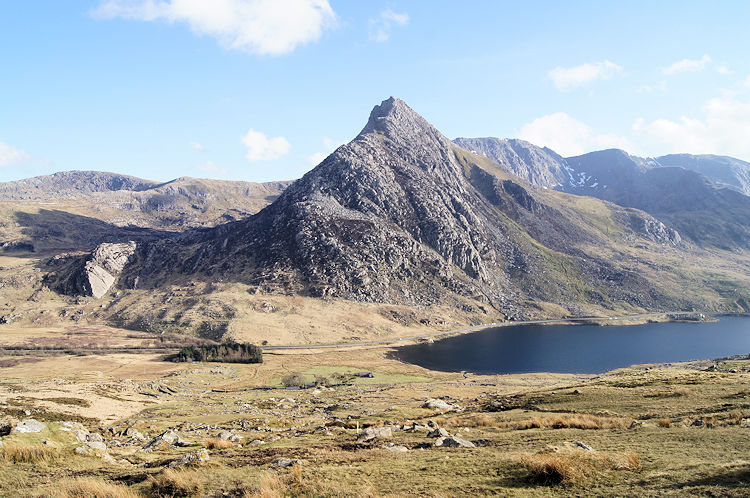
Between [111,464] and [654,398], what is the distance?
136 feet

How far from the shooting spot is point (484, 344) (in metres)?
167

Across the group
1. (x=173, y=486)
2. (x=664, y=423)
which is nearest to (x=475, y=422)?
(x=664, y=423)

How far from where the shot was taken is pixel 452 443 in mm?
25625

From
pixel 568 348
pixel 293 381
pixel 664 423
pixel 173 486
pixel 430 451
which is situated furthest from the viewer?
pixel 568 348

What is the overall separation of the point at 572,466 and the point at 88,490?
61.3 ft

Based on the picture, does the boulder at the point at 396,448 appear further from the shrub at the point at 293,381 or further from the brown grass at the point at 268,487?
the shrub at the point at 293,381

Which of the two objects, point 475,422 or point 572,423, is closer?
point 572,423

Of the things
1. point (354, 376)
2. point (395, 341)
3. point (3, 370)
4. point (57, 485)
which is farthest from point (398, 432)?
point (395, 341)

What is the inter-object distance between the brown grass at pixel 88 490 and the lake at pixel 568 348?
403 feet

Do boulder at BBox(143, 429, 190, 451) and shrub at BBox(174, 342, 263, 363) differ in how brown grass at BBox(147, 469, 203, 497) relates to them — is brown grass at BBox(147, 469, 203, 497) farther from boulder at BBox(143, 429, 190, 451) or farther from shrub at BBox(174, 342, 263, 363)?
shrub at BBox(174, 342, 263, 363)

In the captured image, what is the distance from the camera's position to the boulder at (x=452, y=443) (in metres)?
25.0

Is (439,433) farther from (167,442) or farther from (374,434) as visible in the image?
(167,442)

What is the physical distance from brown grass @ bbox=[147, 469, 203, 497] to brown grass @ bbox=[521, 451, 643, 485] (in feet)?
44.4

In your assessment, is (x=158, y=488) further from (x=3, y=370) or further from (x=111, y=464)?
(x=3, y=370)
